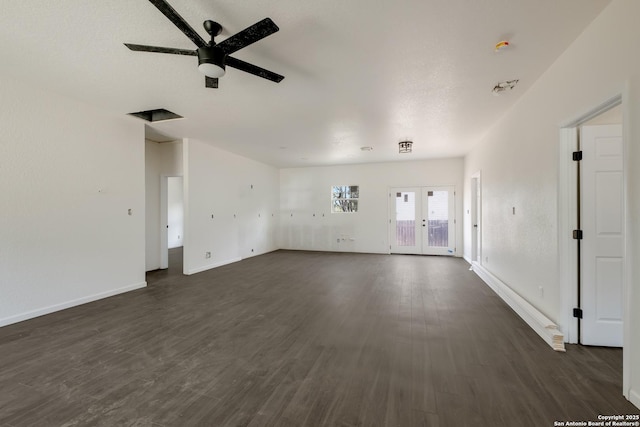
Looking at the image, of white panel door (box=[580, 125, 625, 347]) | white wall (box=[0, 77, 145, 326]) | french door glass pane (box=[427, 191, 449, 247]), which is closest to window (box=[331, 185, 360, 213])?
french door glass pane (box=[427, 191, 449, 247])

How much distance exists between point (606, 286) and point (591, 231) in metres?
0.52

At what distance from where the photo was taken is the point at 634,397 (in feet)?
5.66

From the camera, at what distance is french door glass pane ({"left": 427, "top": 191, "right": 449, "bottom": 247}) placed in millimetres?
7723

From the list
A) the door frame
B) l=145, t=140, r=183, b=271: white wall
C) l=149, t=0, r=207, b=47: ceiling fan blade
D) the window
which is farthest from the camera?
the window

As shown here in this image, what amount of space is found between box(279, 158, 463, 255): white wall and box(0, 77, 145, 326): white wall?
16.7 feet

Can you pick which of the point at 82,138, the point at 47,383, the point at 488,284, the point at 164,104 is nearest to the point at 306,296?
the point at 47,383

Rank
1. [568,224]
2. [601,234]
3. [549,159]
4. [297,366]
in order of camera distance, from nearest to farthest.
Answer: [297,366]
[601,234]
[568,224]
[549,159]

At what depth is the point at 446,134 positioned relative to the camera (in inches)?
205

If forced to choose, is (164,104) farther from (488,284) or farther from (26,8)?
(488,284)

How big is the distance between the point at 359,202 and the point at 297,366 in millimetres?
6602

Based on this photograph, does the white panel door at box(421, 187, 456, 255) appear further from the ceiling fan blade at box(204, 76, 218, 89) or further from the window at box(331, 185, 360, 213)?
the ceiling fan blade at box(204, 76, 218, 89)

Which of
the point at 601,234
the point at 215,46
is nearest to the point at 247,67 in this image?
the point at 215,46

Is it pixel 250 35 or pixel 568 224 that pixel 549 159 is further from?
pixel 250 35

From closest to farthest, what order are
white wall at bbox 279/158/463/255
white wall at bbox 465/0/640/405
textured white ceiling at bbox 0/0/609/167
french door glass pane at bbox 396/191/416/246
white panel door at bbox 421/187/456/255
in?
white wall at bbox 465/0/640/405
textured white ceiling at bbox 0/0/609/167
white panel door at bbox 421/187/456/255
white wall at bbox 279/158/463/255
french door glass pane at bbox 396/191/416/246
